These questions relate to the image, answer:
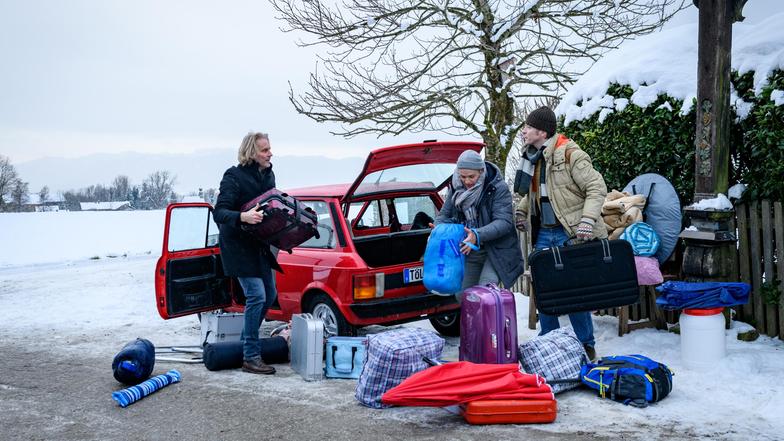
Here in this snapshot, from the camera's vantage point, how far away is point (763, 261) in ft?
21.1

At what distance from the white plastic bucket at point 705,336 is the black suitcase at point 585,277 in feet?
1.98

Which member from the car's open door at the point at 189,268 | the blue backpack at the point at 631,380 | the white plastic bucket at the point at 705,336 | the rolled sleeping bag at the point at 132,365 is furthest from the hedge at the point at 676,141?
the rolled sleeping bag at the point at 132,365

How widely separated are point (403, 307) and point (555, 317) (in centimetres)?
145

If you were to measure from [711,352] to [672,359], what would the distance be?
446 mm

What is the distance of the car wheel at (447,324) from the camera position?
759cm

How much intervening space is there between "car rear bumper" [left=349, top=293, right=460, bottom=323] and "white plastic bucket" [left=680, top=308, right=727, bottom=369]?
7.40 feet

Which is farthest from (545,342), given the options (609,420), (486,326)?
(609,420)

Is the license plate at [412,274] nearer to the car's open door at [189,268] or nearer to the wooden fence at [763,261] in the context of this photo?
the car's open door at [189,268]

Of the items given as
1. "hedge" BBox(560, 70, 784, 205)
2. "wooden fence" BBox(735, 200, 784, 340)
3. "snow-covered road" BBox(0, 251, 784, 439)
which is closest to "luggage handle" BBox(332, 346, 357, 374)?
"snow-covered road" BBox(0, 251, 784, 439)

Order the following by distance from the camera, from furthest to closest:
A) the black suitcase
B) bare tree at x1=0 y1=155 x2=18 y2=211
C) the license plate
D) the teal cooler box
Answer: bare tree at x1=0 y1=155 x2=18 y2=211, the license plate, the teal cooler box, the black suitcase

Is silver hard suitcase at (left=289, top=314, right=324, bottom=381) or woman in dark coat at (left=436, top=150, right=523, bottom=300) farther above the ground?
woman in dark coat at (left=436, top=150, right=523, bottom=300)

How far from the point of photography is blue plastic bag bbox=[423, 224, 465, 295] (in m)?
5.77

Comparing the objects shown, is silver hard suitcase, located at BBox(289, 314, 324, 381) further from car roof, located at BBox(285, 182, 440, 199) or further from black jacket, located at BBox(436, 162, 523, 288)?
black jacket, located at BBox(436, 162, 523, 288)

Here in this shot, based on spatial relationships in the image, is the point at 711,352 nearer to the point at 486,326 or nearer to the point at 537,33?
the point at 486,326
